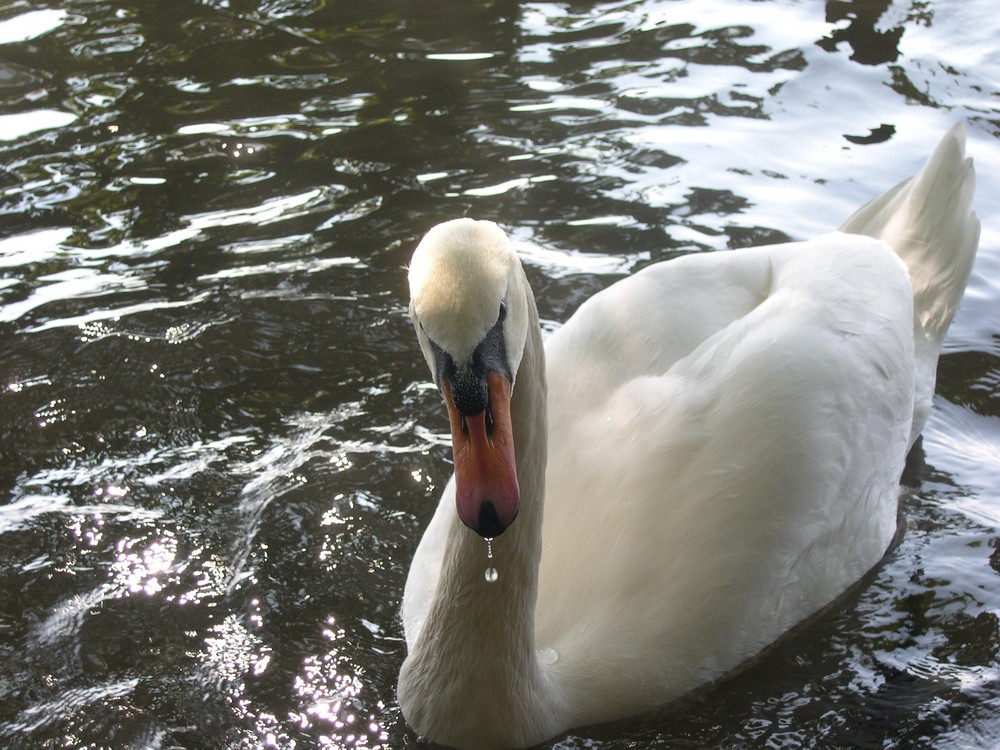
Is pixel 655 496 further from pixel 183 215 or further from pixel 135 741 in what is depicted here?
pixel 183 215

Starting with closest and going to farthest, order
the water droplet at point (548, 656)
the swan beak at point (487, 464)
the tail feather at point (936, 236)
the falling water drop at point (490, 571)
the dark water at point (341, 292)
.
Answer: the swan beak at point (487, 464) < the falling water drop at point (490, 571) < the water droplet at point (548, 656) < the dark water at point (341, 292) < the tail feather at point (936, 236)

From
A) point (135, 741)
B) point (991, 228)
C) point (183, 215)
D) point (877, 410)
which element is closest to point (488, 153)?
point (183, 215)

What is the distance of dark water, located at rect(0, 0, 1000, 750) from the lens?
14.9 ft

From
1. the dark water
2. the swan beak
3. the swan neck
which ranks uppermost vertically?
the swan beak

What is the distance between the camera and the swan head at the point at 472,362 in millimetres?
3078

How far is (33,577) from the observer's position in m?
5.02

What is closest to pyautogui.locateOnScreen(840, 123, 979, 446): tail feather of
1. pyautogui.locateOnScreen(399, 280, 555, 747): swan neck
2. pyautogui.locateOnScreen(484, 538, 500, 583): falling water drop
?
pyautogui.locateOnScreen(399, 280, 555, 747): swan neck

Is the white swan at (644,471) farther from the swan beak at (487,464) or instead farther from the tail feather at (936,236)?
the tail feather at (936,236)

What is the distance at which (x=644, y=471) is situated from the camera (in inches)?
177

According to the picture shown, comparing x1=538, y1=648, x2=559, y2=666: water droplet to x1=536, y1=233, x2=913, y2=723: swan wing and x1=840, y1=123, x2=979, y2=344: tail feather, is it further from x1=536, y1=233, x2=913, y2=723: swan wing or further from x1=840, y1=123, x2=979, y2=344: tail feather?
x1=840, y1=123, x2=979, y2=344: tail feather

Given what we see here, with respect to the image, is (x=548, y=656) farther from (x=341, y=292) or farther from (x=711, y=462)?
(x=341, y=292)

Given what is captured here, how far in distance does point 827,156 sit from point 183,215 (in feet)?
14.1

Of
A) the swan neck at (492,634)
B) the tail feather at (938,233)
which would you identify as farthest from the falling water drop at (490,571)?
the tail feather at (938,233)

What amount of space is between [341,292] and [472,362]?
3.94m
